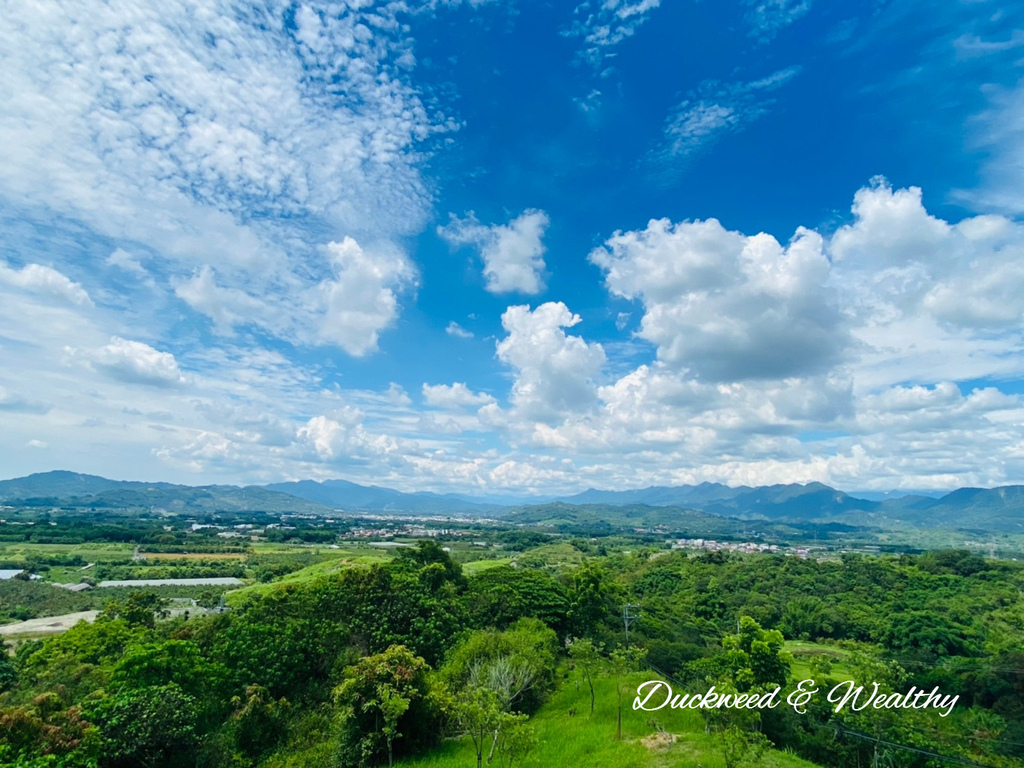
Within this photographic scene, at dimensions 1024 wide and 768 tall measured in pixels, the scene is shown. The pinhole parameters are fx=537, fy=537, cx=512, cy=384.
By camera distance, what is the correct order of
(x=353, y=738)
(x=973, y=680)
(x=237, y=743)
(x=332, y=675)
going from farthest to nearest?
(x=973, y=680), (x=332, y=675), (x=237, y=743), (x=353, y=738)

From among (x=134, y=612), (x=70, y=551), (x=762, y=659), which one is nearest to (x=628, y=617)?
(x=762, y=659)

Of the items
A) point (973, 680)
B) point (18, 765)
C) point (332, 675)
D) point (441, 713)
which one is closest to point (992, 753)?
point (973, 680)

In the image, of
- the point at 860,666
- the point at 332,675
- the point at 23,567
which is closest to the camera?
the point at 860,666

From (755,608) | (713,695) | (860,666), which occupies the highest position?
(860,666)

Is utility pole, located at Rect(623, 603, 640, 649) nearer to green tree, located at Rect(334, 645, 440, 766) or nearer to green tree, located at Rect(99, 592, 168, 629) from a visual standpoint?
green tree, located at Rect(334, 645, 440, 766)

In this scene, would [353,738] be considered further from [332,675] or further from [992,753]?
[992,753]

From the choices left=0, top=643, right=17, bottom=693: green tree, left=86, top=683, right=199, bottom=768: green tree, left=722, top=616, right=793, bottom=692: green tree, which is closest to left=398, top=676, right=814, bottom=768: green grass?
left=722, top=616, right=793, bottom=692: green tree

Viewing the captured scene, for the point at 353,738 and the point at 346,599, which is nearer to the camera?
the point at 353,738
